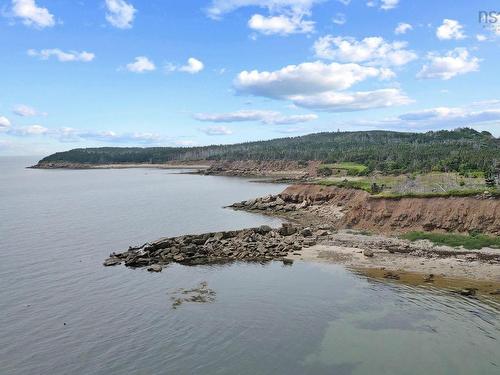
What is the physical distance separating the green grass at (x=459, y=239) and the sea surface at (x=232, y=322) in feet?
38.0

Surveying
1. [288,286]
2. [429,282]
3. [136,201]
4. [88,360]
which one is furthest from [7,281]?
[136,201]

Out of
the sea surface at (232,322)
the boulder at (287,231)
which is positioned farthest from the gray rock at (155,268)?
the boulder at (287,231)

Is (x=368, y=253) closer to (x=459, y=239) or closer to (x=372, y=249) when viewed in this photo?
(x=372, y=249)

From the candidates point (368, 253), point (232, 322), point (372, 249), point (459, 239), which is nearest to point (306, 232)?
point (372, 249)

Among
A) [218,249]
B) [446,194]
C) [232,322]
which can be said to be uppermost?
[446,194]

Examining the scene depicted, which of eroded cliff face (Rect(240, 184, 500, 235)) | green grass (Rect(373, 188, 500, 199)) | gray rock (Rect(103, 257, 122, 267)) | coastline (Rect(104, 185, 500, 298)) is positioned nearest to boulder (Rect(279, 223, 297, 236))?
coastline (Rect(104, 185, 500, 298))

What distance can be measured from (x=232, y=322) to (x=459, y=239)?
25.9m

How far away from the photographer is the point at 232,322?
1093 inches

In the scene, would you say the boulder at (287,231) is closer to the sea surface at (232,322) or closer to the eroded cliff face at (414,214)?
the eroded cliff face at (414,214)

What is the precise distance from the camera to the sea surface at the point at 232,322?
2261 cm

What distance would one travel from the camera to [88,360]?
75.8 ft

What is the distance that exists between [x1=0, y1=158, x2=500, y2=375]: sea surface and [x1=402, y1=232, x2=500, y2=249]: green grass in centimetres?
1157

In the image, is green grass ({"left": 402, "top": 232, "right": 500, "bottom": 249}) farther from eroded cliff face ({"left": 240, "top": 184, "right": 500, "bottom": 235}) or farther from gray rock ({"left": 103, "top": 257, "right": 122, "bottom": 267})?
gray rock ({"left": 103, "top": 257, "right": 122, "bottom": 267})

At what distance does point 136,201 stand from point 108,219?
24703 millimetres
